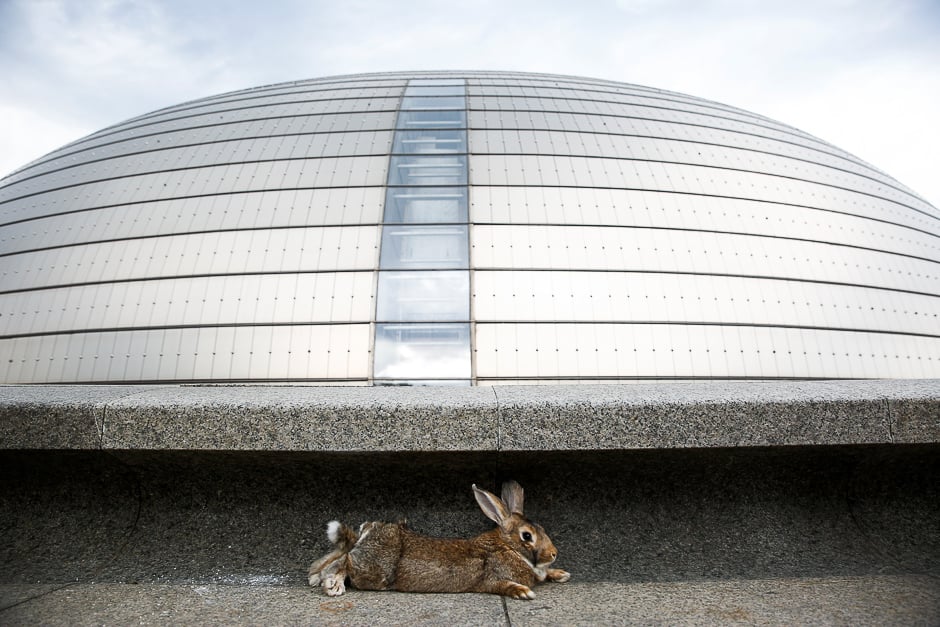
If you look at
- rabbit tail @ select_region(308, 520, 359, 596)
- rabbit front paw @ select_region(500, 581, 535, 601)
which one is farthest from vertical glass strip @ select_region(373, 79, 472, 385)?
rabbit front paw @ select_region(500, 581, 535, 601)

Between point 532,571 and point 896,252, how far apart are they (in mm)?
→ 11117

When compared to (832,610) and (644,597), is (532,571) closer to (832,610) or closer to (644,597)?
(644,597)

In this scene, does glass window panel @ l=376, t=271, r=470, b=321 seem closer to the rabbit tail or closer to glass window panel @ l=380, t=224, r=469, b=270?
glass window panel @ l=380, t=224, r=469, b=270

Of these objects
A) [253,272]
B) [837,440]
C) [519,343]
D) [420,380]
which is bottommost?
[837,440]

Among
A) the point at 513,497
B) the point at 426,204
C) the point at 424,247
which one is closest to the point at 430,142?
the point at 426,204

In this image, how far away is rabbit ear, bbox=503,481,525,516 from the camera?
10.4ft

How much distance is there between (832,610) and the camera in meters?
2.73

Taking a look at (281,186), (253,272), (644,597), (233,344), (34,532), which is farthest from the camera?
(281,186)

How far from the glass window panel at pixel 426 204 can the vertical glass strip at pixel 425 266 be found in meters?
0.02

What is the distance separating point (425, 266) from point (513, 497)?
17.4ft

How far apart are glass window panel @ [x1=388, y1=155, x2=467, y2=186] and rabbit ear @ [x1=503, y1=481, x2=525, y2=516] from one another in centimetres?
692

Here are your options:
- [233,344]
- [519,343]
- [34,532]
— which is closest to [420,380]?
[519,343]

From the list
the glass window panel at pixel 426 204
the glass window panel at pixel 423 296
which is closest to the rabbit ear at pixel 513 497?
the glass window panel at pixel 423 296

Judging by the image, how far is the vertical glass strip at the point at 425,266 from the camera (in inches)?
288
